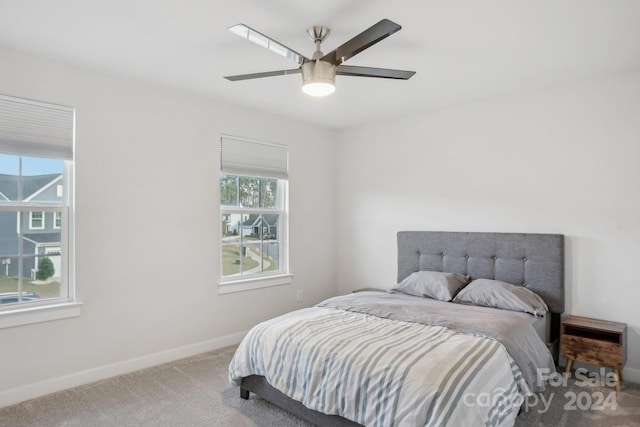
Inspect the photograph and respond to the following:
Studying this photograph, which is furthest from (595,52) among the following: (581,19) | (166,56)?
(166,56)

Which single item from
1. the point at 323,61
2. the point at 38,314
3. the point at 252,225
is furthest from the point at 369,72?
the point at 38,314

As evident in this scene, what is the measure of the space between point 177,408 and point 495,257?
292 cm

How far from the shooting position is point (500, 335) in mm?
2395

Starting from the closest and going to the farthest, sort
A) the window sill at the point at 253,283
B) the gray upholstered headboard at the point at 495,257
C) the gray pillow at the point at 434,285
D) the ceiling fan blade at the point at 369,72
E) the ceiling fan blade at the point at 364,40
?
the ceiling fan blade at the point at 364,40
the ceiling fan blade at the point at 369,72
the gray upholstered headboard at the point at 495,257
the gray pillow at the point at 434,285
the window sill at the point at 253,283

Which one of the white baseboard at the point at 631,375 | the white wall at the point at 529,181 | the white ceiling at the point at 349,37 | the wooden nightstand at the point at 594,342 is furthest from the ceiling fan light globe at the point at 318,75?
the white baseboard at the point at 631,375

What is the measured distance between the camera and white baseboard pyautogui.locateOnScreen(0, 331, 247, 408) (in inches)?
105

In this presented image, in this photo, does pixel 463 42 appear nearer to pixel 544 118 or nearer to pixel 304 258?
pixel 544 118

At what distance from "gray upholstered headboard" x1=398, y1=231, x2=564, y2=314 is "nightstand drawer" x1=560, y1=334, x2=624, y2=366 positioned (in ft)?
0.98

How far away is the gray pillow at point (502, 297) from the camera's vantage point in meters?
3.04

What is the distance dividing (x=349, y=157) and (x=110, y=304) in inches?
121

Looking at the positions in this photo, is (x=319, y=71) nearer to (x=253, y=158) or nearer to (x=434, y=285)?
(x=253, y=158)

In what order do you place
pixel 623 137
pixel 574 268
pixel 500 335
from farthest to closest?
1. pixel 574 268
2. pixel 623 137
3. pixel 500 335

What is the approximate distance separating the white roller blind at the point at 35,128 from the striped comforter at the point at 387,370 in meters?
2.02

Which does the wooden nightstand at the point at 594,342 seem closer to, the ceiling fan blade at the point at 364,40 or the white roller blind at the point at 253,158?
the ceiling fan blade at the point at 364,40
